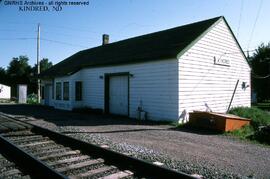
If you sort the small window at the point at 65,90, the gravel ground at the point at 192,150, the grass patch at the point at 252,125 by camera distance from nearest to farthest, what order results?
the gravel ground at the point at 192,150, the grass patch at the point at 252,125, the small window at the point at 65,90

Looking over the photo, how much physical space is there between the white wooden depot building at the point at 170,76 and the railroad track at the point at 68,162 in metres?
7.15

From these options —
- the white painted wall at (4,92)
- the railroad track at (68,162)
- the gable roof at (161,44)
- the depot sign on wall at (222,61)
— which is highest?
the gable roof at (161,44)

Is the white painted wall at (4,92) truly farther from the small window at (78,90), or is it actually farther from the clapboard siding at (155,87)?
the clapboard siding at (155,87)

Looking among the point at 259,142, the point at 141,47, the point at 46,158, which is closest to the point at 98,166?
the point at 46,158

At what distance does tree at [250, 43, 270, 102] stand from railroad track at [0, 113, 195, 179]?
3021cm

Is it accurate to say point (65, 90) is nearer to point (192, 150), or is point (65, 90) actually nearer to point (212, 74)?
point (212, 74)

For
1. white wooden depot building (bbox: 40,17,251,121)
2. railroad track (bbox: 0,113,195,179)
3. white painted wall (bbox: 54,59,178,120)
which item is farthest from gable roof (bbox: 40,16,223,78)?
railroad track (bbox: 0,113,195,179)

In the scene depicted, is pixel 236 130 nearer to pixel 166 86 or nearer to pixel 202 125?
pixel 202 125

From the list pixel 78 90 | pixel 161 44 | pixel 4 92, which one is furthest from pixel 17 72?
pixel 161 44

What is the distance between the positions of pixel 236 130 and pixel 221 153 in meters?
4.57

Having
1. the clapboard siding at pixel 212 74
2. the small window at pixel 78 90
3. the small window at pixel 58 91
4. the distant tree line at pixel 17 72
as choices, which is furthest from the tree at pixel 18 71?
the clapboard siding at pixel 212 74

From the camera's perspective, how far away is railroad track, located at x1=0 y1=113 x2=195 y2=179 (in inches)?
216

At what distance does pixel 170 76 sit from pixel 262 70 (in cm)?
2569

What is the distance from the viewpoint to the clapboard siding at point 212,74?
48.1 feet
